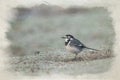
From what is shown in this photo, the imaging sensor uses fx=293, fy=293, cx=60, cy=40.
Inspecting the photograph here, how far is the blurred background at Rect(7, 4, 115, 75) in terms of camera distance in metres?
1.81

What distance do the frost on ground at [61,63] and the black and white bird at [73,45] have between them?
4 cm

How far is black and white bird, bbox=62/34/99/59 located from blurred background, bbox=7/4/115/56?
0.08ft

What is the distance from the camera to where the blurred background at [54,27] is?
5.94ft

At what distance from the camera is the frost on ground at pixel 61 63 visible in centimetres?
182

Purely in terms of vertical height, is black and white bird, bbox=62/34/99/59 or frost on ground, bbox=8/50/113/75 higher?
black and white bird, bbox=62/34/99/59

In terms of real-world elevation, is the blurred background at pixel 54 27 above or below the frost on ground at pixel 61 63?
above

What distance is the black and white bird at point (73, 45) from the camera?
183 cm

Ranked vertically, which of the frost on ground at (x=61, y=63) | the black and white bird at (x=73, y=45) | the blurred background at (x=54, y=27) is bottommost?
the frost on ground at (x=61, y=63)

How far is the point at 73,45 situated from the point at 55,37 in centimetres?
12

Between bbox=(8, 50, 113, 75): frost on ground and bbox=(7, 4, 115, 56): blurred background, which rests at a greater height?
bbox=(7, 4, 115, 56): blurred background

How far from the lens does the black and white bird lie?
6.01ft

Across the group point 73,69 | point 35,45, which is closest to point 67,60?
point 73,69

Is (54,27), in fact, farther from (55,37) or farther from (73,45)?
(73,45)

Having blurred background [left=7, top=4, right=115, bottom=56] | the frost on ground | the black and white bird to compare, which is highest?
blurred background [left=7, top=4, right=115, bottom=56]
